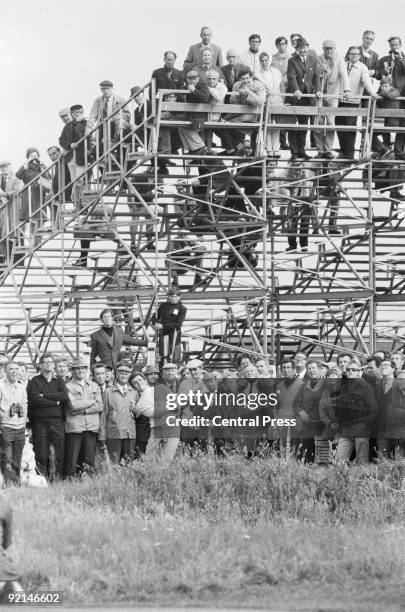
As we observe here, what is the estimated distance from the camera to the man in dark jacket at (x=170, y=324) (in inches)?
1250

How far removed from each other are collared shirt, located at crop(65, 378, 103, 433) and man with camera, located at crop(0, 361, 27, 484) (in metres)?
0.74

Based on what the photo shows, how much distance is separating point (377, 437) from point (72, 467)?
422 centimetres

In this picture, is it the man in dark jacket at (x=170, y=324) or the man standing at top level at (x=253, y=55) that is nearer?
the man in dark jacket at (x=170, y=324)

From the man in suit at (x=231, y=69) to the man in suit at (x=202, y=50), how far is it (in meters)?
0.20

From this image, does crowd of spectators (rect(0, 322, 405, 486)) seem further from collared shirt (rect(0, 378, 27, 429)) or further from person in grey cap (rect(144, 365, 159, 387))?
person in grey cap (rect(144, 365, 159, 387))

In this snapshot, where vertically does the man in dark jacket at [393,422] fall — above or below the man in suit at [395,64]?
below

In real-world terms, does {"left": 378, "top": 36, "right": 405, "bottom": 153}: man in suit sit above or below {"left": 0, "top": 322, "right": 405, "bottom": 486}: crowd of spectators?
above

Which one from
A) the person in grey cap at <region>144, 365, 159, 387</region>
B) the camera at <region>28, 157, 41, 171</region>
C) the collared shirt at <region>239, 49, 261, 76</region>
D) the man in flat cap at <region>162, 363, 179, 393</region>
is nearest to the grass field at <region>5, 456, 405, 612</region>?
the man in flat cap at <region>162, 363, 179, 393</region>

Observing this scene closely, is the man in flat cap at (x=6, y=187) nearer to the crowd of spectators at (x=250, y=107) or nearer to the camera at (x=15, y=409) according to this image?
the crowd of spectators at (x=250, y=107)

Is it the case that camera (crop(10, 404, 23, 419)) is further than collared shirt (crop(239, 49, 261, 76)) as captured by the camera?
No

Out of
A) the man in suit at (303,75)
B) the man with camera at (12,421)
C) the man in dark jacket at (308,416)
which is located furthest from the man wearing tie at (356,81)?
the man with camera at (12,421)

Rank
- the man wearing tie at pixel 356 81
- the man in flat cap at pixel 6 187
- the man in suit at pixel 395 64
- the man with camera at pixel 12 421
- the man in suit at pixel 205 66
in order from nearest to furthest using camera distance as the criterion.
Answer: the man with camera at pixel 12 421 → the man in suit at pixel 205 66 → the man wearing tie at pixel 356 81 → the man in suit at pixel 395 64 → the man in flat cap at pixel 6 187

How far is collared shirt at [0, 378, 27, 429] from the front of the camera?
26172 millimetres

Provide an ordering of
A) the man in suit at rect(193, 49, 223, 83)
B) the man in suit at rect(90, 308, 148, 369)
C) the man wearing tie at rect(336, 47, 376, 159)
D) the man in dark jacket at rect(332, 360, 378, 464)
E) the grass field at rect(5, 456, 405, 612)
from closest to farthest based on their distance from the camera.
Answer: the grass field at rect(5, 456, 405, 612) < the man in dark jacket at rect(332, 360, 378, 464) < the man in suit at rect(90, 308, 148, 369) < the man in suit at rect(193, 49, 223, 83) < the man wearing tie at rect(336, 47, 376, 159)
